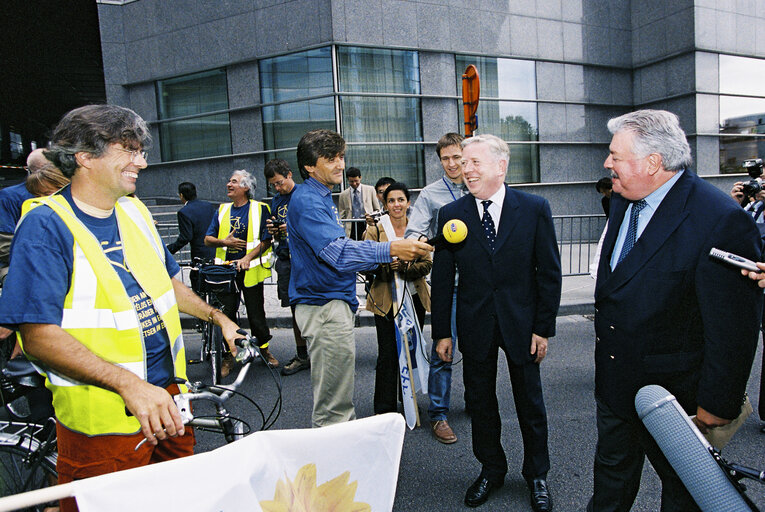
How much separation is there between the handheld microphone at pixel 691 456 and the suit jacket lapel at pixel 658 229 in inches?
29.8

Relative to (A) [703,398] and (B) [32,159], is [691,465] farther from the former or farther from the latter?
(B) [32,159]

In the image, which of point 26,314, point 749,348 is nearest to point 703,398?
point 749,348

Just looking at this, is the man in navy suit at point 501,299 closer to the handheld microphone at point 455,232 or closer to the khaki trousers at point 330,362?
the handheld microphone at point 455,232

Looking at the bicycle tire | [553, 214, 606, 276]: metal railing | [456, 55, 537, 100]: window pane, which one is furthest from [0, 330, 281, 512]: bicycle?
[456, 55, 537, 100]: window pane

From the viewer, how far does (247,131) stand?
12930mm

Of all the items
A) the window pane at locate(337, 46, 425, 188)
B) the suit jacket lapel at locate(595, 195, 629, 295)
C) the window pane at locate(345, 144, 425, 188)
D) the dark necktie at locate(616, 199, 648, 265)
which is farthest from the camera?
the window pane at locate(345, 144, 425, 188)

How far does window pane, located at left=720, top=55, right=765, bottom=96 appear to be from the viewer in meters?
14.3

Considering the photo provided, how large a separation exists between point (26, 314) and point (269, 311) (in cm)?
648

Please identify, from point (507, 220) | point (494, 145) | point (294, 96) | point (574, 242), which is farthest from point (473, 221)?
point (294, 96)

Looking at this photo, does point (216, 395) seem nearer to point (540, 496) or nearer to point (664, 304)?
point (664, 304)

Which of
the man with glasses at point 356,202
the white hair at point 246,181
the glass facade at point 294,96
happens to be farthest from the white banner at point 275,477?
the glass facade at point 294,96

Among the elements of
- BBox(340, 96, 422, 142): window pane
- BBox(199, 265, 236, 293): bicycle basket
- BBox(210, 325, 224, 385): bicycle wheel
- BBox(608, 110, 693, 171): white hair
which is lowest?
BBox(210, 325, 224, 385): bicycle wheel

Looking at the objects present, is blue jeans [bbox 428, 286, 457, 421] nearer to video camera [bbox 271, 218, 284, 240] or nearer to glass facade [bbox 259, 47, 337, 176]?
video camera [bbox 271, 218, 284, 240]

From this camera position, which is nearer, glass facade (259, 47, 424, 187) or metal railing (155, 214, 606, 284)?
metal railing (155, 214, 606, 284)
